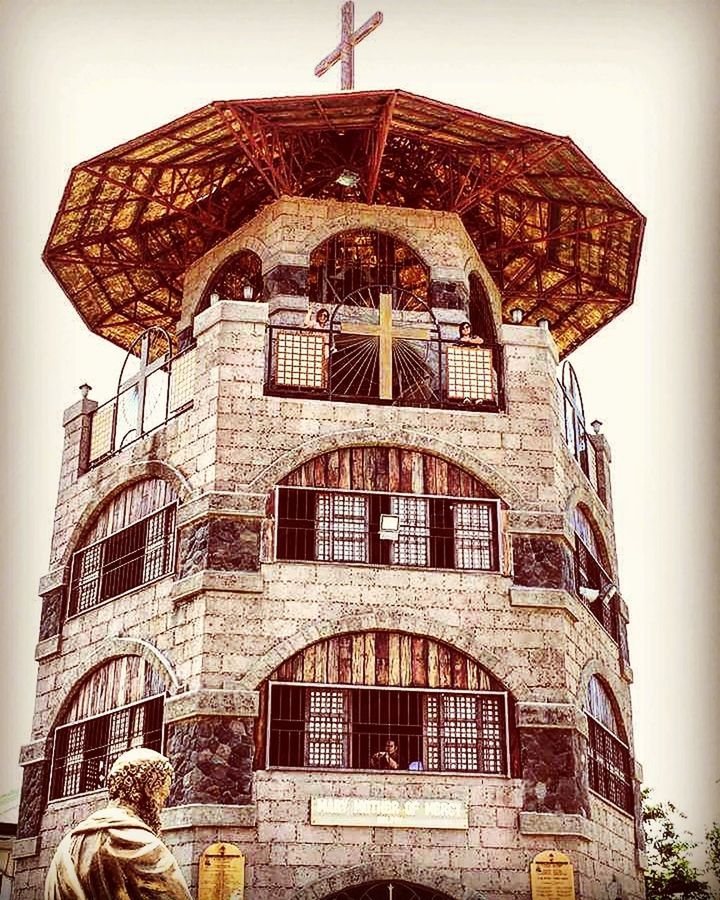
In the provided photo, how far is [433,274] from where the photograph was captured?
1092 inches

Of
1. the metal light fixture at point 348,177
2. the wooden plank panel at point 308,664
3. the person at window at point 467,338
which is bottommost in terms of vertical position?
the wooden plank panel at point 308,664

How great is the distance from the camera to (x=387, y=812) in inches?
850

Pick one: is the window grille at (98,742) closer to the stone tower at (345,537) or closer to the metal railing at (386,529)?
the stone tower at (345,537)

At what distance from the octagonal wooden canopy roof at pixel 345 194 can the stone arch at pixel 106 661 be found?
954 centimetres

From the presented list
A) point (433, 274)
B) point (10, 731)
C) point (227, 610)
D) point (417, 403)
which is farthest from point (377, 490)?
point (10, 731)

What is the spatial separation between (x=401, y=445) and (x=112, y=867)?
16285 mm

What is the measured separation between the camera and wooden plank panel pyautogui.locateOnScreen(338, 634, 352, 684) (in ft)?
73.7

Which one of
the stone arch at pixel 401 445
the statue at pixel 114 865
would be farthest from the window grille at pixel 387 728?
the statue at pixel 114 865

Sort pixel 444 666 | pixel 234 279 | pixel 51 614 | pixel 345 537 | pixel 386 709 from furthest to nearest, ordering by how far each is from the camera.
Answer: pixel 234 279
pixel 51 614
pixel 345 537
pixel 444 666
pixel 386 709

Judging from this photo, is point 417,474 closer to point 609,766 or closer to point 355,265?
point 355,265

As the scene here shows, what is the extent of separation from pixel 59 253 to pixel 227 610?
1096 centimetres

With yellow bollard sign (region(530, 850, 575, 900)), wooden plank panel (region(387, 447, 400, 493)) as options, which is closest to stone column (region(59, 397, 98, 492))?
wooden plank panel (region(387, 447, 400, 493))

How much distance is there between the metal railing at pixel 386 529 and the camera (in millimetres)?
23391

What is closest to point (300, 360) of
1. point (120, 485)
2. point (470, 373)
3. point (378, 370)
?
point (378, 370)
